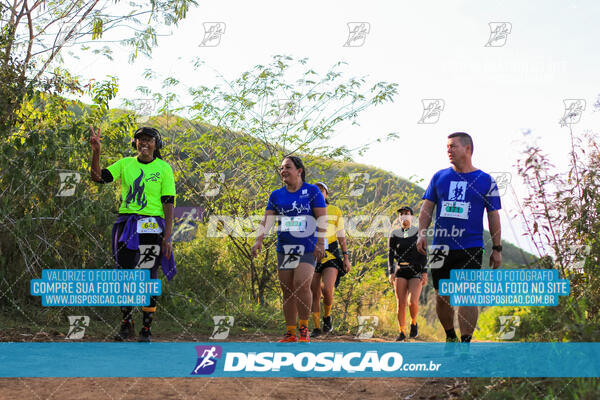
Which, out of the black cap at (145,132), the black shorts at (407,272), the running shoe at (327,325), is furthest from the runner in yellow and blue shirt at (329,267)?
the black cap at (145,132)

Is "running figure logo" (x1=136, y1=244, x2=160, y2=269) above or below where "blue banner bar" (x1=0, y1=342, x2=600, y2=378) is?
above

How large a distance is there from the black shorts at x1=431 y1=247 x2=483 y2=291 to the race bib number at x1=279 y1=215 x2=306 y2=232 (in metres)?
1.48

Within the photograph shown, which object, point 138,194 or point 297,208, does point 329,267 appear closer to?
point 297,208

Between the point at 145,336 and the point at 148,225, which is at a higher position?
the point at 148,225

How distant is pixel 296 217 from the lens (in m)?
5.55

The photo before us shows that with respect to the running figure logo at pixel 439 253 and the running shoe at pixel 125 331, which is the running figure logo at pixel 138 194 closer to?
the running shoe at pixel 125 331

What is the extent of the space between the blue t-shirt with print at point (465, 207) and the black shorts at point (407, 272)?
2.95 meters

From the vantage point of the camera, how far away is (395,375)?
4609 mm

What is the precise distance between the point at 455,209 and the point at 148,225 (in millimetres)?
3028

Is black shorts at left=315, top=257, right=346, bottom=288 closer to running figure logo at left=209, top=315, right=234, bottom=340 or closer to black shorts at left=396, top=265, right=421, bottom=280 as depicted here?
black shorts at left=396, top=265, right=421, bottom=280

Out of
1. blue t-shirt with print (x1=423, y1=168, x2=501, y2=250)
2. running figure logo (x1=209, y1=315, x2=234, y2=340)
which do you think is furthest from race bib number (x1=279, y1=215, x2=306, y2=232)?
running figure logo (x1=209, y1=315, x2=234, y2=340)

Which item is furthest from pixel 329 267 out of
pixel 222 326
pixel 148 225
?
pixel 148 225

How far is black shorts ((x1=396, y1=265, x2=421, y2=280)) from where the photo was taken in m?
7.73

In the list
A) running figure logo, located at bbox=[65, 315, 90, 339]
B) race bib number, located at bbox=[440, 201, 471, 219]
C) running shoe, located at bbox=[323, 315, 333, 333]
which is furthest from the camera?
running shoe, located at bbox=[323, 315, 333, 333]
